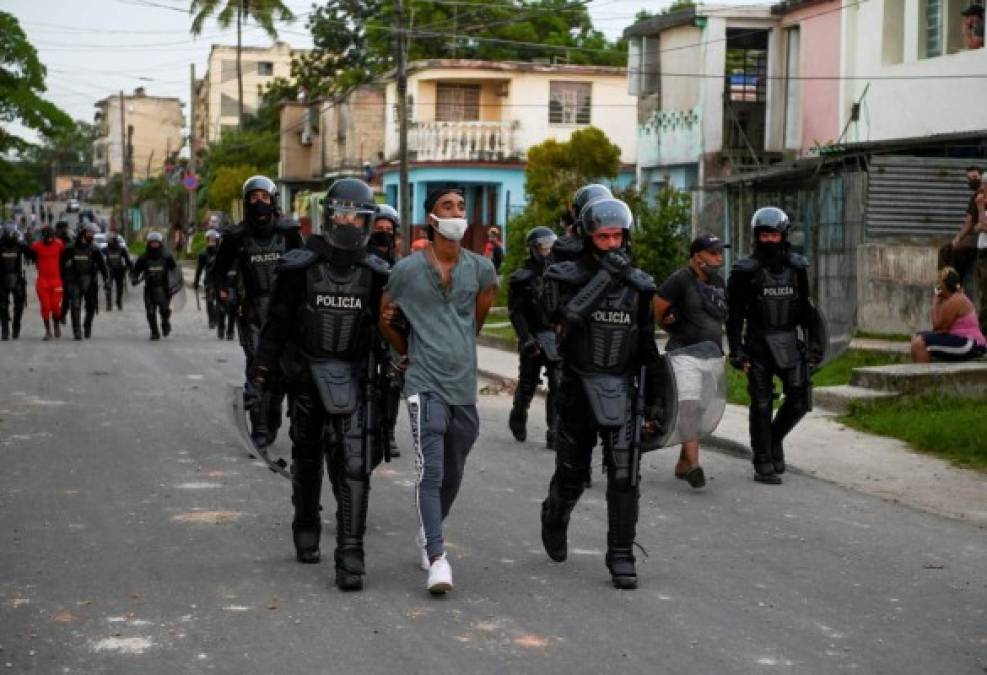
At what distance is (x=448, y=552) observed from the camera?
333 inches

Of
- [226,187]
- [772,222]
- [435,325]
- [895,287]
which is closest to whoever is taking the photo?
[435,325]

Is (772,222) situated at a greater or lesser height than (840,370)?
greater

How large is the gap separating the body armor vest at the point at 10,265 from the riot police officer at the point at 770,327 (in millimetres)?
15960

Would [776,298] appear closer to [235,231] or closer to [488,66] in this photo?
[235,231]

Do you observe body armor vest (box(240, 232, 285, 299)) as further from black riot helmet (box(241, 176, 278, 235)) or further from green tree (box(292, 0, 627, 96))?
green tree (box(292, 0, 627, 96))

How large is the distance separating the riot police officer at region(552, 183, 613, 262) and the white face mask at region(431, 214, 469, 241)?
1.76m

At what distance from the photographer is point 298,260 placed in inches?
302

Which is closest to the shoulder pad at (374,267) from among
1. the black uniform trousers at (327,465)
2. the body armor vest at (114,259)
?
the black uniform trousers at (327,465)

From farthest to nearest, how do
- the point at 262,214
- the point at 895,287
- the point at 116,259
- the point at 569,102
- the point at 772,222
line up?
1. the point at 569,102
2. the point at 116,259
3. the point at 895,287
4. the point at 262,214
5. the point at 772,222

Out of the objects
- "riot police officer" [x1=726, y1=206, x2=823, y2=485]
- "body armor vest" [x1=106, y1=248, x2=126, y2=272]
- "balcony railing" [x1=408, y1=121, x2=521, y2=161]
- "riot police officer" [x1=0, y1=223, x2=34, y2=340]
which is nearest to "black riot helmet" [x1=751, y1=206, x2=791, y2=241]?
"riot police officer" [x1=726, y1=206, x2=823, y2=485]

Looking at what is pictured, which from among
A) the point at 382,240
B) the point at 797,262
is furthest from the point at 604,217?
the point at 382,240

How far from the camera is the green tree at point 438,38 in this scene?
56781mm

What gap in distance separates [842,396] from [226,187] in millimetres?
52920

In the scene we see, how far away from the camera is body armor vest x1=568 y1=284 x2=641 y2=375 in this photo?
7770 millimetres
